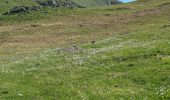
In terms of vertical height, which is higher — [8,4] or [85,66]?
[85,66]

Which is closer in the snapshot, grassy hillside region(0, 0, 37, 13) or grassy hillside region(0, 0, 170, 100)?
grassy hillside region(0, 0, 170, 100)

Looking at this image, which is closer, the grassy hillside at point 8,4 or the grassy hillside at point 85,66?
the grassy hillside at point 85,66

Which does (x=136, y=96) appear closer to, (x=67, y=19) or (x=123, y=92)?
(x=123, y=92)

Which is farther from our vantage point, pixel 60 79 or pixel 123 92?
pixel 60 79

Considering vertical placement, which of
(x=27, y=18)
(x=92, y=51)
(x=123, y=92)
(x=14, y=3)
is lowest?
(x=14, y=3)

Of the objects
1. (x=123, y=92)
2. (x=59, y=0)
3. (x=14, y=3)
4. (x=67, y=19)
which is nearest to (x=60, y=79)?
(x=123, y=92)

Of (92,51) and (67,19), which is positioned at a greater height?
(92,51)

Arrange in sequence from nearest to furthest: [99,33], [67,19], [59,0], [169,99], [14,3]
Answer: [169,99], [99,33], [67,19], [59,0], [14,3]

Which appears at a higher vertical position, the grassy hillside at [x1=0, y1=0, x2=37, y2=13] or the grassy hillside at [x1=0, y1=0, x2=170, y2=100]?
the grassy hillside at [x1=0, y1=0, x2=170, y2=100]

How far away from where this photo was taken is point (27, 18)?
10231 centimetres

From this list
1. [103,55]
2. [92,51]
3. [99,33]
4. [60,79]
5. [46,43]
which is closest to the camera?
[60,79]

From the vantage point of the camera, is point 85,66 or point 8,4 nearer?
point 85,66

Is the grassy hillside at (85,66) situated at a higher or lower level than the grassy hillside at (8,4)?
higher

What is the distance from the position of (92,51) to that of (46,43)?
17.7 metres
